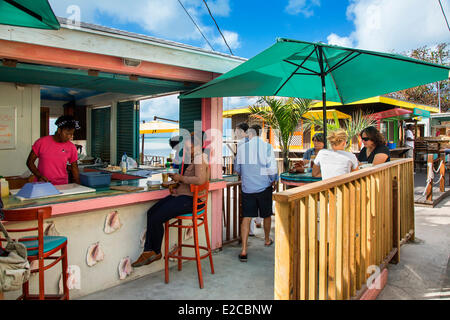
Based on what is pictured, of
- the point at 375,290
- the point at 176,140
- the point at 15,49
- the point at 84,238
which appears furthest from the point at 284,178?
the point at 15,49

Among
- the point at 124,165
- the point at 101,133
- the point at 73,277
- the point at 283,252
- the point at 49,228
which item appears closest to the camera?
the point at 283,252

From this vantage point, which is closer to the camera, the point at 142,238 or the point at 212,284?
the point at 212,284

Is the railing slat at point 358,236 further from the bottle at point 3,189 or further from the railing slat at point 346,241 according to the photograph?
the bottle at point 3,189

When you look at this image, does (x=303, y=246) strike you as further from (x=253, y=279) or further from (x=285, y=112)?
(x=285, y=112)

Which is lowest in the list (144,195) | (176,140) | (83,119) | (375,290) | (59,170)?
(375,290)

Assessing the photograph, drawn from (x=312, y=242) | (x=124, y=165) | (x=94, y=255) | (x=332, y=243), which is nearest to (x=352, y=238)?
(x=332, y=243)

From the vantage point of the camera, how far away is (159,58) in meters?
3.61

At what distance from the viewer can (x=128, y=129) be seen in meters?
6.17

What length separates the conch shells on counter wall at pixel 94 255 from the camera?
10.6 feet

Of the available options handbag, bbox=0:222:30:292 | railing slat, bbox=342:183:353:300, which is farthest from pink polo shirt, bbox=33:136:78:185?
railing slat, bbox=342:183:353:300

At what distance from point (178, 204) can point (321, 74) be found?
2.58 m

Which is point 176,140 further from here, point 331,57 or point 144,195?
point 331,57

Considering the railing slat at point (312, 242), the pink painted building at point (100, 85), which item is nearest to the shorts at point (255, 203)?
the pink painted building at point (100, 85)
